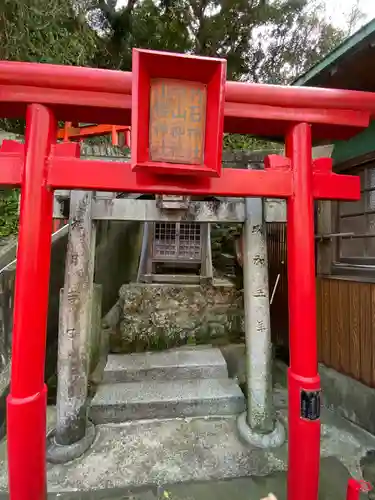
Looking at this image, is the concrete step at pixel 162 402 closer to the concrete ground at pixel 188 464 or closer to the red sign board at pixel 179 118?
the concrete ground at pixel 188 464

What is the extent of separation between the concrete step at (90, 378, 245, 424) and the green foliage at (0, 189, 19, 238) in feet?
15.0

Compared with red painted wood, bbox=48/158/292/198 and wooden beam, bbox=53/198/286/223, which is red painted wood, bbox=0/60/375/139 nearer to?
red painted wood, bbox=48/158/292/198

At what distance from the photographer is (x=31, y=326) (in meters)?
2.11

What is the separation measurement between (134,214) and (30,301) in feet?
5.85

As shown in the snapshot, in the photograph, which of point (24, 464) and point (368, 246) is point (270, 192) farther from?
point (24, 464)

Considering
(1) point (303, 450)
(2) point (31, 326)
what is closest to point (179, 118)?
(2) point (31, 326)

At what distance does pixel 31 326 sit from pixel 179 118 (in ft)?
6.18

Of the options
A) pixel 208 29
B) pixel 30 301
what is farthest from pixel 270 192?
pixel 208 29

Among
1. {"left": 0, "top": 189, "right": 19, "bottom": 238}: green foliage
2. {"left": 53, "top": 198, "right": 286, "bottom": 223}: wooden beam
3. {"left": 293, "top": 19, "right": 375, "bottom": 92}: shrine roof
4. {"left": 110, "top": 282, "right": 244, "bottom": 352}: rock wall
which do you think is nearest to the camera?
{"left": 293, "top": 19, "right": 375, "bottom": 92}: shrine roof

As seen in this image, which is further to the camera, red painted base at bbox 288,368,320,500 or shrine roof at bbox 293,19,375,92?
shrine roof at bbox 293,19,375,92

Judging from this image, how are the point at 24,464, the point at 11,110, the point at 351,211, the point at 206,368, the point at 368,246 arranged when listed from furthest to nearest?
1. the point at 206,368
2. the point at 351,211
3. the point at 368,246
4. the point at 11,110
5. the point at 24,464

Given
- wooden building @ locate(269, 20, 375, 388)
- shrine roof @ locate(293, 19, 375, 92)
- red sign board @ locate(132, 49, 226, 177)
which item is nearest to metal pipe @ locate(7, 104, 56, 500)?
red sign board @ locate(132, 49, 226, 177)

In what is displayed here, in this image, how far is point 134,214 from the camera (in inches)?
142

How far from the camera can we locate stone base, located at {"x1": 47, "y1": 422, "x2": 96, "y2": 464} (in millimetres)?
3027
